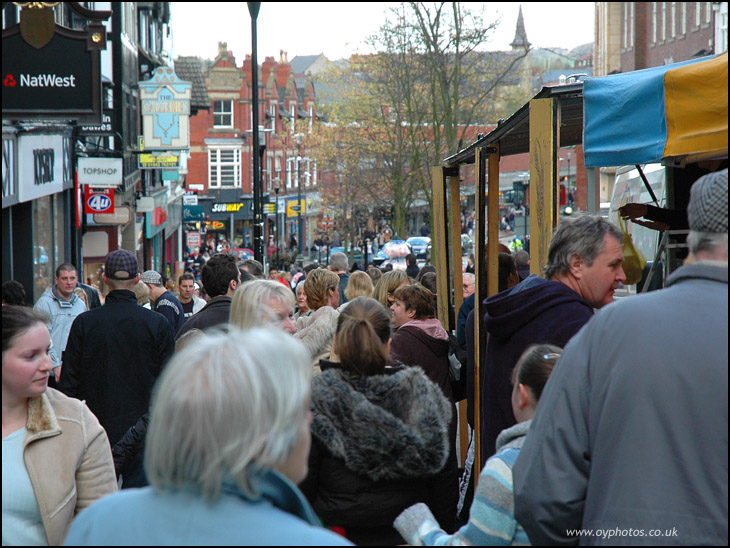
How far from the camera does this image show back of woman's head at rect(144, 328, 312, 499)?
5.51 ft

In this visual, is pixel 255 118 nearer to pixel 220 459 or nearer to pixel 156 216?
pixel 220 459

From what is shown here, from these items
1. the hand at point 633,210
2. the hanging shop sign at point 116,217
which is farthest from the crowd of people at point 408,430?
the hanging shop sign at point 116,217

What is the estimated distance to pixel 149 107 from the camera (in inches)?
1040

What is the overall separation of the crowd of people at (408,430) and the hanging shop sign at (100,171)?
14660 mm

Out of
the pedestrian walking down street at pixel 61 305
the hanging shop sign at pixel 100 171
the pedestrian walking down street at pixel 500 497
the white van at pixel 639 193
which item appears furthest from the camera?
the hanging shop sign at pixel 100 171

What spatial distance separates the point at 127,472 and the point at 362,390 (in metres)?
2.06

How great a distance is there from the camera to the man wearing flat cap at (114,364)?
5.44 meters

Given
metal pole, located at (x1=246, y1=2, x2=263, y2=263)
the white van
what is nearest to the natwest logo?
metal pole, located at (x1=246, y1=2, x2=263, y2=263)

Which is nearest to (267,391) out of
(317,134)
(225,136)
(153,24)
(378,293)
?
(378,293)

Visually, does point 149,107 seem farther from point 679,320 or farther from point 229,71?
point 229,71

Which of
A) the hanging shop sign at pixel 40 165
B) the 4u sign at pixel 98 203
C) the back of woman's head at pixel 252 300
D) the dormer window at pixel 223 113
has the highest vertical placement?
the dormer window at pixel 223 113

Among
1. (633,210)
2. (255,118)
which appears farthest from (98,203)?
(633,210)

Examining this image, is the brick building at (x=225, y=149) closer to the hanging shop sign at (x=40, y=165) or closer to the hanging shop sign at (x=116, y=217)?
the hanging shop sign at (x=116, y=217)

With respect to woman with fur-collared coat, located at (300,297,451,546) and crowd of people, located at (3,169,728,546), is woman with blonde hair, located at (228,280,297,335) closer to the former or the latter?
crowd of people, located at (3,169,728,546)
